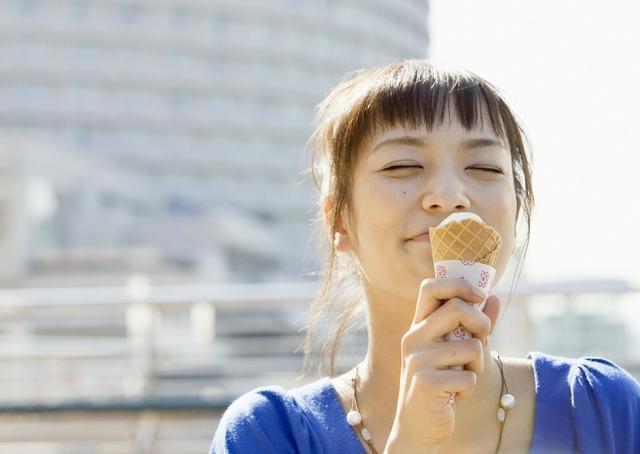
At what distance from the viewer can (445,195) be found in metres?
1.27

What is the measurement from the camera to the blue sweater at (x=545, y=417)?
1.33 meters

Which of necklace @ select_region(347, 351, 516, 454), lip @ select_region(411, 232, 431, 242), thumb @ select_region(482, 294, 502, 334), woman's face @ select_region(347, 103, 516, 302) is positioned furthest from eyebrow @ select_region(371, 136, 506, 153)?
necklace @ select_region(347, 351, 516, 454)

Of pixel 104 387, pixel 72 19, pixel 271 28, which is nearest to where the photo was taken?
pixel 104 387

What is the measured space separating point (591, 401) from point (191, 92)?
183ft

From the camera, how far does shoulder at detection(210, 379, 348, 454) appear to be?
1378 mm

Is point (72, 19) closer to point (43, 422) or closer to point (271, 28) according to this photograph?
point (271, 28)

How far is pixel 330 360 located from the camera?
70.2 inches

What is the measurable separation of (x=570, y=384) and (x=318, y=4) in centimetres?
5961

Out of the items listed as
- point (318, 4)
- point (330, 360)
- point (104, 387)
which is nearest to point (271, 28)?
point (318, 4)

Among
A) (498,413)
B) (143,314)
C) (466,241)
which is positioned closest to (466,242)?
(466,241)

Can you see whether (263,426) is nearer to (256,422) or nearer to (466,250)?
(256,422)

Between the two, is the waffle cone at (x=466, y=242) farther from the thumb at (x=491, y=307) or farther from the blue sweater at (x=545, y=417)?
the blue sweater at (x=545, y=417)

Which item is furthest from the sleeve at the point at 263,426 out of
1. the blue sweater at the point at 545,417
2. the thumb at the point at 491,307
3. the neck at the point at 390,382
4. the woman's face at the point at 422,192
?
the thumb at the point at 491,307

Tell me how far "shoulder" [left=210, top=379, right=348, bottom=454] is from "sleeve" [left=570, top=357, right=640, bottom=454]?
0.38 meters
